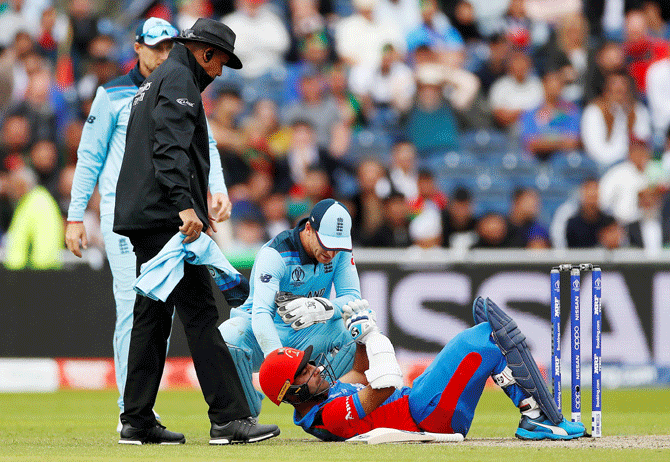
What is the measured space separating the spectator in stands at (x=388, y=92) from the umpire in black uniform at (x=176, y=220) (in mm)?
8379

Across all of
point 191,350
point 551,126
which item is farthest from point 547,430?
point 551,126

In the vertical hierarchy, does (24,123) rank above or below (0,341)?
above

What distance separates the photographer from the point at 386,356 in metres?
5.15

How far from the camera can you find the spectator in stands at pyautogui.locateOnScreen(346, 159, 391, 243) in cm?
1175

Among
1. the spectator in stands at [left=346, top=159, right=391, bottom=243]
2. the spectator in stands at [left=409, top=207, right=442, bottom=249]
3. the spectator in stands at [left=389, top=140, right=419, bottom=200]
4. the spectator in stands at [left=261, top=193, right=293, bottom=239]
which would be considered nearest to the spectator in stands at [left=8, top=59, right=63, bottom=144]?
the spectator in stands at [left=261, top=193, right=293, bottom=239]

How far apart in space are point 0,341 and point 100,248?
158 centimetres

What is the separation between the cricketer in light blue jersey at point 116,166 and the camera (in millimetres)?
6230

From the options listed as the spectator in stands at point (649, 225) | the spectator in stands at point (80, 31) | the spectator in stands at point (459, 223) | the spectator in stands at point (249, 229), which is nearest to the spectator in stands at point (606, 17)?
the spectator in stands at point (649, 225)

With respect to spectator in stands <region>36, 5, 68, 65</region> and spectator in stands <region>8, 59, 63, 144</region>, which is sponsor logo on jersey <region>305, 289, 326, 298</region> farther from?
spectator in stands <region>36, 5, 68, 65</region>

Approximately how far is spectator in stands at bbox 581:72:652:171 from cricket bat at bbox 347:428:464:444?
334 inches

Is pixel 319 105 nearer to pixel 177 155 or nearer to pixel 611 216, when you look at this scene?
pixel 611 216

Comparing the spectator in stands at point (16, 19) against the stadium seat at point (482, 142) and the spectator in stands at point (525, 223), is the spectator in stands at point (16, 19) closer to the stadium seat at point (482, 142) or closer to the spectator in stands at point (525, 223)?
the stadium seat at point (482, 142)

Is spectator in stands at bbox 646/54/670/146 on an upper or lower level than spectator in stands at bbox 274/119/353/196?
upper

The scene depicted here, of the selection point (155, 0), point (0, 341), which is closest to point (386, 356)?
point (0, 341)
